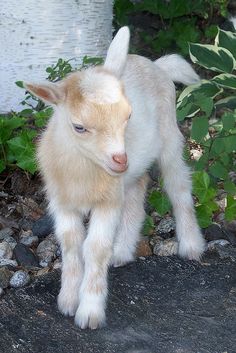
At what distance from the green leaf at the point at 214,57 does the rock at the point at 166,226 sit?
96 cm

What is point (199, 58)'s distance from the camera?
4.91m

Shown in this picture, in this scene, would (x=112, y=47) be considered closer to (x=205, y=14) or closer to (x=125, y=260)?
(x=125, y=260)

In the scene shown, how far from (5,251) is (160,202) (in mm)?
926

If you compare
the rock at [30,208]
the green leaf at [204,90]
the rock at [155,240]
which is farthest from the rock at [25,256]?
the green leaf at [204,90]

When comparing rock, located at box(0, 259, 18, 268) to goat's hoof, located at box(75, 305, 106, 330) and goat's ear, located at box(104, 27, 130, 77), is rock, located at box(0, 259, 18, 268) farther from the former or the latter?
goat's ear, located at box(104, 27, 130, 77)

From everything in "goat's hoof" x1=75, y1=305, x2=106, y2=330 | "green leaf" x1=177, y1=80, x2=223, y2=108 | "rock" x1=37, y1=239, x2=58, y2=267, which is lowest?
"rock" x1=37, y1=239, x2=58, y2=267

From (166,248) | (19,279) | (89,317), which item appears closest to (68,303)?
(89,317)

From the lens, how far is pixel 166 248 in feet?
15.2

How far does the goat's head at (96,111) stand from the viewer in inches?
133

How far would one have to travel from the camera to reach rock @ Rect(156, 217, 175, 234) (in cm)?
491

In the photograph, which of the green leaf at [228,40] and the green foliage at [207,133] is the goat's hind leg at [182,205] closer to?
the green foliage at [207,133]

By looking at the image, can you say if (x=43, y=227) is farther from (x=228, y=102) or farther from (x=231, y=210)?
(x=228, y=102)

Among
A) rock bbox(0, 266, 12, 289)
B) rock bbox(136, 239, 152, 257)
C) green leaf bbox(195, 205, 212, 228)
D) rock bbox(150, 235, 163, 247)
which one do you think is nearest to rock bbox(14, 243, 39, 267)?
rock bbox(0, 266, 12, 289)

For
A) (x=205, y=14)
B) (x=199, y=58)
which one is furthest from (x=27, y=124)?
(x=205, y=14)
